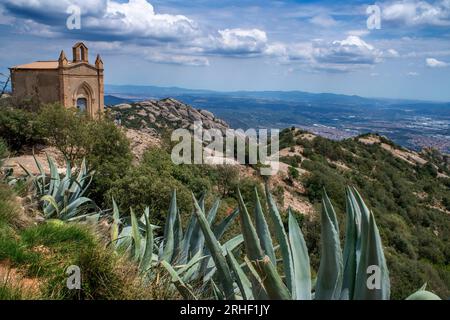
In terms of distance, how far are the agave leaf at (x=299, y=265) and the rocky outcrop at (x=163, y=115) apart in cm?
4367

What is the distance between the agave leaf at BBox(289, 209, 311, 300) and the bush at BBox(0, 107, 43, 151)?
16.3m

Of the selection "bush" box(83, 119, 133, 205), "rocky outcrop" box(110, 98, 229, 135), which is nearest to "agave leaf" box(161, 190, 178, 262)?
"bush" box(83, 119, 133, 205)

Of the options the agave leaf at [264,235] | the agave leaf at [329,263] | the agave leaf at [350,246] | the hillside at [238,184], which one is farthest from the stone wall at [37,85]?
the agave leaf at [329,263]

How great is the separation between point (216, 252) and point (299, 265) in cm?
54

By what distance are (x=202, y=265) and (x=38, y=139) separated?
1608 cm

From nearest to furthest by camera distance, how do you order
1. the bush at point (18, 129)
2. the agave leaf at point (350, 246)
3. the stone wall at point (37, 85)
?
the agave leaf at point (350, 246) < the bush at point (18, 129) < the stone wall at point (37, 85)

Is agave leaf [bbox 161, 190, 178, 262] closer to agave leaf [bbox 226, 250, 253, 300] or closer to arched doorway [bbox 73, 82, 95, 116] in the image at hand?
agave leaf [bbox 226, 250, 253, 300]

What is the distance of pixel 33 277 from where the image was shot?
3039 millimetres

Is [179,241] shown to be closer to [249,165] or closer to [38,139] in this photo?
[38,139]

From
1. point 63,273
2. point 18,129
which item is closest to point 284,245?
point 63,273

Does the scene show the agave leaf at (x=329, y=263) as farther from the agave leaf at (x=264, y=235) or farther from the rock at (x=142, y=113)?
the rock at (x=142, y=113)

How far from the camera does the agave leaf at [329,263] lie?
2.08 metres

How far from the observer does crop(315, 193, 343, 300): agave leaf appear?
6.82 feet

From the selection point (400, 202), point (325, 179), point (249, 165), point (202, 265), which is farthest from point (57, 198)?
point (400, 202)
